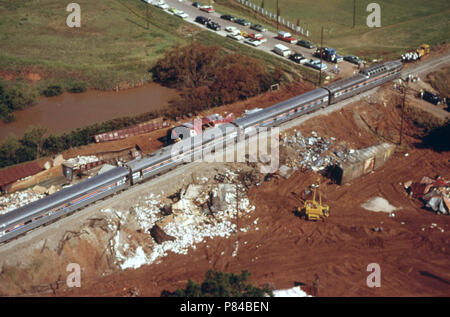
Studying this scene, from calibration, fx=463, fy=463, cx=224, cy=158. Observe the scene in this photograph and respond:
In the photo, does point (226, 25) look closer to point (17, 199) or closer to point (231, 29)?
point (231, 29)

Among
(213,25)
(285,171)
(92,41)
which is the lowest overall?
(285,171)

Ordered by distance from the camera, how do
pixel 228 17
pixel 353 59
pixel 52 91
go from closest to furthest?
pixel 52 91, pixel 353 59, pixel 228 17

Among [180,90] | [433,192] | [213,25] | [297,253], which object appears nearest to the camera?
[297,253]

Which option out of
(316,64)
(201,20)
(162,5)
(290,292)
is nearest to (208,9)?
(201,20)

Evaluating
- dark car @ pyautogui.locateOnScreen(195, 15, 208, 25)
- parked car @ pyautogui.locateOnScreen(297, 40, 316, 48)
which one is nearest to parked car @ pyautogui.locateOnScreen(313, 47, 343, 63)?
parked car @ pyautogui.locateOnScreen(297, 40, 316, 48)

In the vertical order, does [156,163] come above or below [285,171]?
above

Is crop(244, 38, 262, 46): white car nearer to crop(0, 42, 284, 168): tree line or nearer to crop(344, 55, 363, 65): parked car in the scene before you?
crop(0, 42, 284, 168): tree line

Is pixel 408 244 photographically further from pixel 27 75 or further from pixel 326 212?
pixel 27 75

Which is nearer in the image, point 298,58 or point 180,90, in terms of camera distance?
point 180,90
